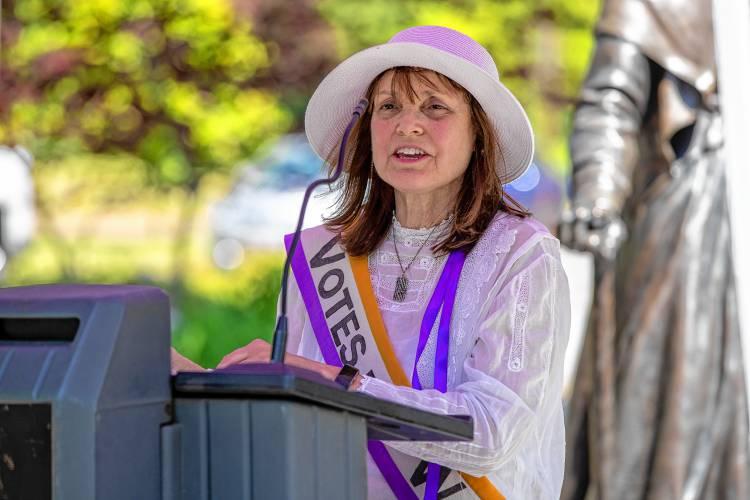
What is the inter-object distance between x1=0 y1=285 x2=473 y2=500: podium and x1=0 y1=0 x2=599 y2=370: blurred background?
343 inches

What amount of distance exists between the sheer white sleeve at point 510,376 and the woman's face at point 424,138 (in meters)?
0.25

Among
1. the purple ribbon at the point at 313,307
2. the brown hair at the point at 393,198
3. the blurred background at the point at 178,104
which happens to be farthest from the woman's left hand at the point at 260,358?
the blurred background at the point at 178,104

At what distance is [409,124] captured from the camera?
2412 mm

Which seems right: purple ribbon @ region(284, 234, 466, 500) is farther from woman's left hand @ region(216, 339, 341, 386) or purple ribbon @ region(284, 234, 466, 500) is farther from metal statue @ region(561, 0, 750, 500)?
metal statue @ region(561, 0, 750, 500)

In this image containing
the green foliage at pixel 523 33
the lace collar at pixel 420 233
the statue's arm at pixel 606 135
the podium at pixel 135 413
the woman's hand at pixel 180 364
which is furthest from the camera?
the green foliage at pixel 523 33

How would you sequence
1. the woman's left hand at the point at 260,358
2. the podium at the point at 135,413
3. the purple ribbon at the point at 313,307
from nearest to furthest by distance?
the podium at the point at 135,413 < the woman's left hand at the point at 260,358 < the purple ribbon at the point at 313,307

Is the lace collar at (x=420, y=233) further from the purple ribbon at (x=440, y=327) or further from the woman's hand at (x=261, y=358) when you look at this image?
the woman's hand at (x=261, y=358)

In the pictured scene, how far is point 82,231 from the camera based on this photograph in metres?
10.8

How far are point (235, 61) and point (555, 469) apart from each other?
341 inches

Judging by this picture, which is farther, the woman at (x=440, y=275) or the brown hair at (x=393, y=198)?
the brown hair at (x=393, y=198)

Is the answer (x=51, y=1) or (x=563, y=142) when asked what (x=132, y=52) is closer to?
(x=51, y=1)

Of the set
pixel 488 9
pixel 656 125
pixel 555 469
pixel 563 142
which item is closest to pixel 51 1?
pixel 488 9

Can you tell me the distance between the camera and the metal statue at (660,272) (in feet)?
16.0

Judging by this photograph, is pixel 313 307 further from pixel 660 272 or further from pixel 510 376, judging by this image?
pixel 660 272
